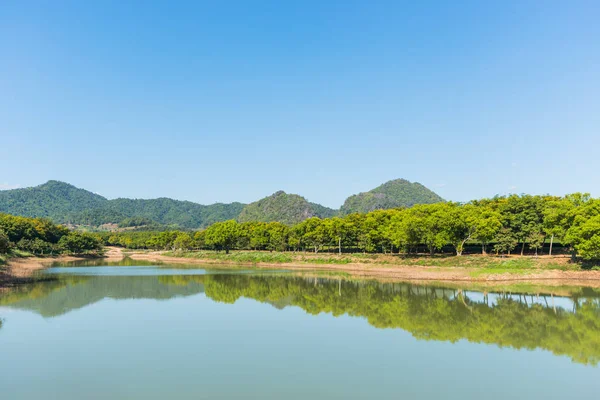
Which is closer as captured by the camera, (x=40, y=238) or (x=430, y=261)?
(x=430, y=261)

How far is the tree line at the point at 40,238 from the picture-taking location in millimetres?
68875

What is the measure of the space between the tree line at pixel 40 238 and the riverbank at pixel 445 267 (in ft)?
118

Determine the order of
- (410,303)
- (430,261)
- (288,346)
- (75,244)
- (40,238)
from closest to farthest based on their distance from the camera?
(288,346)
(410,303)
(430,261)
(40,238)
(75,244)

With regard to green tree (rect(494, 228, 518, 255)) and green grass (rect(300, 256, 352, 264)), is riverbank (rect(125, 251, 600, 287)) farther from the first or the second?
green tree (rect(494, 228, 518, 255))

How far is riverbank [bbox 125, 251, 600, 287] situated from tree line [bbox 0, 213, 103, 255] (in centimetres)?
3608

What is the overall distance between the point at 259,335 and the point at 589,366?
13808 millimetres

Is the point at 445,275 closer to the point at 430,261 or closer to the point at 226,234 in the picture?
the point at 430,261

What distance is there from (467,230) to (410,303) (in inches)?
1252

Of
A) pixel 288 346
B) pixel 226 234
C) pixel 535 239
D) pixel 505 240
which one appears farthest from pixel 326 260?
pixel 288 346

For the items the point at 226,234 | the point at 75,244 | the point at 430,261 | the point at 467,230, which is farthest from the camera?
the point at 75,244

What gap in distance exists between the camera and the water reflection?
20.0m

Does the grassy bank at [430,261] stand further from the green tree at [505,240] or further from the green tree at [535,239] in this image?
the green tree at [535,239]

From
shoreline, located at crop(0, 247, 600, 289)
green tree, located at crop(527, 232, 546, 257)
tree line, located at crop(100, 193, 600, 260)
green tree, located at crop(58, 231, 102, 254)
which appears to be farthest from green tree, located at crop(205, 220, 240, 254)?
green tree, located at crop(527, 232, 546, 257)

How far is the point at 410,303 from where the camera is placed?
96.0 feet
